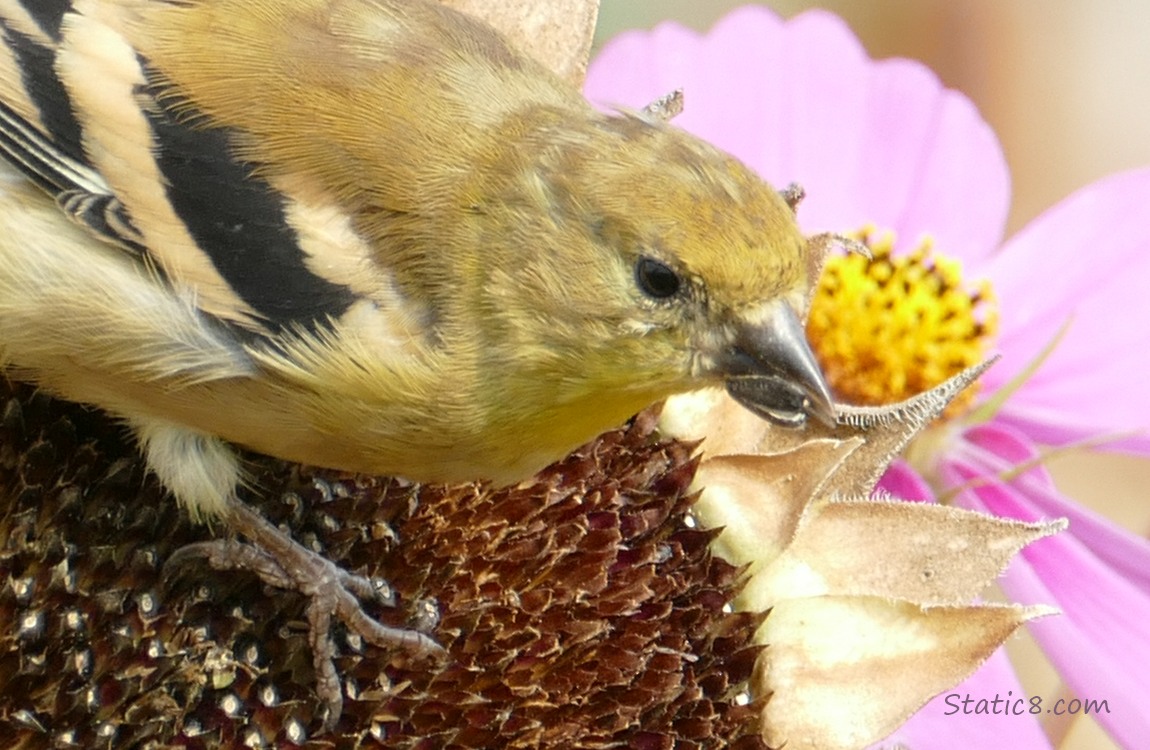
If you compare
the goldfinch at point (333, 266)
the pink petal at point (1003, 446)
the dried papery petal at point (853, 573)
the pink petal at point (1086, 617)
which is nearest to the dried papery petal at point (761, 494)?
the dried papery petal at point (853, 573)

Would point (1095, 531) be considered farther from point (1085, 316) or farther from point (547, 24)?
point (547, 24)

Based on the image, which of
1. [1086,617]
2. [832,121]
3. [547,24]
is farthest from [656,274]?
[832,121]

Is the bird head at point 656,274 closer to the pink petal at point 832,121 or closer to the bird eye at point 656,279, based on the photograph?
the bird eye at point 656,279

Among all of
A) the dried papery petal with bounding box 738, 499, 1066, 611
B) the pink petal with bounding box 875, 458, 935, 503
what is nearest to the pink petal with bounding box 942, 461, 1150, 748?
the pink petal with bounding box 875, 458, 935, 503

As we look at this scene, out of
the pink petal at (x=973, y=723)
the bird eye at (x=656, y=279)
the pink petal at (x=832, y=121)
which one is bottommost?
the pink petal at (x=973, y=723)

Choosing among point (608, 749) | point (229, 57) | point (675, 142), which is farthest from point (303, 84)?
point (608, 749)

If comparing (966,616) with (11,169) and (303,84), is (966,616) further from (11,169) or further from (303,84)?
(11,169)

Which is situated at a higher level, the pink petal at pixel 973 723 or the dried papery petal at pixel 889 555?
the dried papery petal at pixel 889 555

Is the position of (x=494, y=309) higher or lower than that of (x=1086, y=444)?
higher
